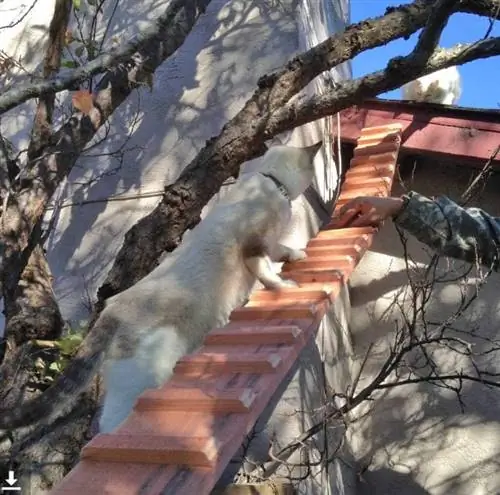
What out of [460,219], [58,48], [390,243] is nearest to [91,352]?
[460,219]

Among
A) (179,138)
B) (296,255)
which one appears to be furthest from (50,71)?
(296,255)

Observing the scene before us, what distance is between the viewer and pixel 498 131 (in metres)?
4.36

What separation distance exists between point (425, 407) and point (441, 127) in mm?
1734

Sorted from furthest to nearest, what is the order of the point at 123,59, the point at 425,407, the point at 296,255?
the point at 425,407 < the point at 296,255 < the point at 123,59

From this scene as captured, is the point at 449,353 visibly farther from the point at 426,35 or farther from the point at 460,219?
the point at 426,35

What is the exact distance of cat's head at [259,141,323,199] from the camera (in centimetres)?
377

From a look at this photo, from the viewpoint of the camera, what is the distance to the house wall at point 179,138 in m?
4.62

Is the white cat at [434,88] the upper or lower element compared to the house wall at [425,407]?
upper

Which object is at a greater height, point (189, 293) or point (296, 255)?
point (296, 255)

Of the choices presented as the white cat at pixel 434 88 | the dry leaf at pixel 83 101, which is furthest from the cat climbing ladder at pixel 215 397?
the white cat at pixel 434 88

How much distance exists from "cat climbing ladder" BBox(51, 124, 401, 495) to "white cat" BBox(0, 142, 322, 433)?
0.38ft

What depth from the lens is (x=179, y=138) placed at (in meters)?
4.90

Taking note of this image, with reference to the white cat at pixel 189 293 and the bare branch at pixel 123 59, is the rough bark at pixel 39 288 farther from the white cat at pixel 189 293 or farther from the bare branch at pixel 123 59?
the white cat at pixel 189 293

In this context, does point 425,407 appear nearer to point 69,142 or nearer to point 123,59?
point 69,142
